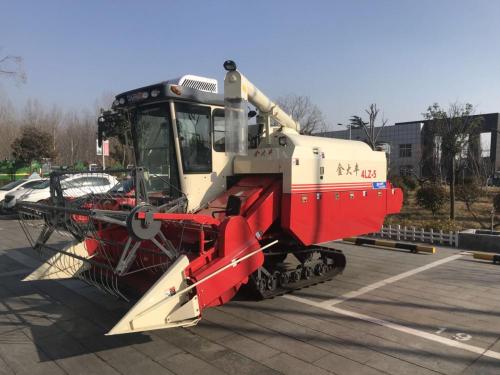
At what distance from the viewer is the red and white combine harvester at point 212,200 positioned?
476 centimetres

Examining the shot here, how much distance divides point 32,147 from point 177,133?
29.4 meters

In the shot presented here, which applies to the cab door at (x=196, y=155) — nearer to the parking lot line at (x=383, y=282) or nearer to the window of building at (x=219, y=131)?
the window of building at (x=219, y=131)

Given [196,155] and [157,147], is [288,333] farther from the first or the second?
[157,147]

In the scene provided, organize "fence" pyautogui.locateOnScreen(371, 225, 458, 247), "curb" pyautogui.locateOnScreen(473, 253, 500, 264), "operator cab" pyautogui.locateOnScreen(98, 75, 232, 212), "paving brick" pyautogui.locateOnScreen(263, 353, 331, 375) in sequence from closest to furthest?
"paving brick" pyautogui.locateOnScreen(263, 353, 331, 375) → "operator cab" pyautogui.locateOnScreen(98, 75, 232, 212) → "curb" pyautogui.locateOnScreen(473, 253, 500, 264) → "fence" pyautogui.locateOnScreen(371, 225, 458, 247)

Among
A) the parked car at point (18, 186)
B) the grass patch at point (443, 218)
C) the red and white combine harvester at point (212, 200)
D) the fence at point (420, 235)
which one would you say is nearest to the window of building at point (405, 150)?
the grass patch at point (443, 218)

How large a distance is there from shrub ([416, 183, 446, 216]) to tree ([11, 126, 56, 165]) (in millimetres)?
27400

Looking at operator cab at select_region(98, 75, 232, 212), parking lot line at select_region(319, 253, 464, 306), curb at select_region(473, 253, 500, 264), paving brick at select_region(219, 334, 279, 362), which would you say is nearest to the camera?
paving brick at select_region(219, 334, 279, 362)

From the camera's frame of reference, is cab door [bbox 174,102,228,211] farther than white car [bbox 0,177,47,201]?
No

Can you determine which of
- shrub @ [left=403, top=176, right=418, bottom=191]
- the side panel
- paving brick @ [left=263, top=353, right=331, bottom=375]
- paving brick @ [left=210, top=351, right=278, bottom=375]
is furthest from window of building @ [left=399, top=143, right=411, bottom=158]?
paving brick @ [left=210, top=351, right=278, bottom=375]

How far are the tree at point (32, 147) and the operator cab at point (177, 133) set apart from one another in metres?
28.2

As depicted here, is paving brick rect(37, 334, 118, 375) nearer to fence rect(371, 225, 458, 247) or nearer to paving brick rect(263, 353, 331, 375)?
paving brick rect(263, 353, 331, 375)

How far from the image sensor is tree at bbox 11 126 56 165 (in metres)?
30.5

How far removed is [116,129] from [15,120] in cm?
4655

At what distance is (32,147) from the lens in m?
30.5
